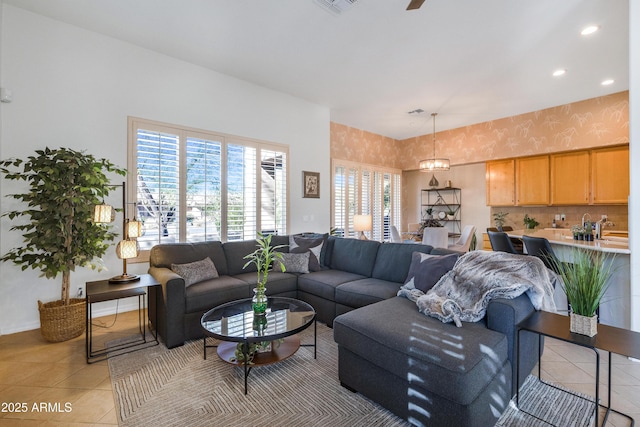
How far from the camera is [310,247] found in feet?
12.7

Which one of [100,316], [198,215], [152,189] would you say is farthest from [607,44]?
[100,316]

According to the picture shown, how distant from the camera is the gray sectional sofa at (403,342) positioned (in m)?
1.51

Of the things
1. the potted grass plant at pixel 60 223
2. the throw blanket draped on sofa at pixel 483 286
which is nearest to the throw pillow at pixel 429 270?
the throw blanket draped on sofa at pixel 483 286

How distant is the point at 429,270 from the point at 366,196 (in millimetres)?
4457

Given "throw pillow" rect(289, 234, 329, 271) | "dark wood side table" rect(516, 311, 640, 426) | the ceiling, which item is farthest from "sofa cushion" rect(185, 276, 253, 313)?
the ceiling

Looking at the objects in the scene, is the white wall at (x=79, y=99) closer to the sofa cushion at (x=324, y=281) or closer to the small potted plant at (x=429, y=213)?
the sofa cushion at (x=324, y=281)

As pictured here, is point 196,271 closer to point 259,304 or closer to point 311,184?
point 259,304

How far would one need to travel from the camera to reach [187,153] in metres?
3.96

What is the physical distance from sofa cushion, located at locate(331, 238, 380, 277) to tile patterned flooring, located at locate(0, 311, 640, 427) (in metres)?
1.83

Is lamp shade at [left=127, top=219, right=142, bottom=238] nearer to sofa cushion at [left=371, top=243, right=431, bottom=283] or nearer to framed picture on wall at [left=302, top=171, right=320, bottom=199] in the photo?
sofa cushion at [left=371, top=243, right=431, bottom=283]

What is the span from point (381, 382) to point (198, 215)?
323cm

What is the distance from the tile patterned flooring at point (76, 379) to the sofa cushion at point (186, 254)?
853mm

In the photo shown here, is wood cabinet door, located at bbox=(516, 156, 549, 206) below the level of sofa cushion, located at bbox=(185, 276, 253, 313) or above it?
above

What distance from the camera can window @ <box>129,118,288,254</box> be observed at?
3.63 m
